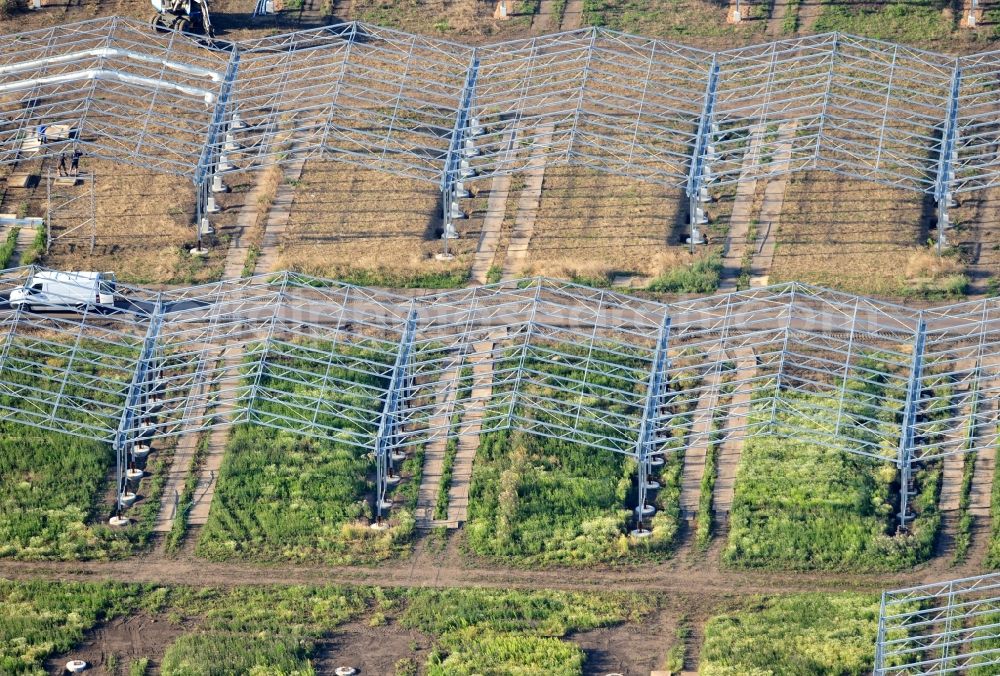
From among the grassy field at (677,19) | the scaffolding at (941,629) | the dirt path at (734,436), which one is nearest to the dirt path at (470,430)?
the dirt path at (734,436)

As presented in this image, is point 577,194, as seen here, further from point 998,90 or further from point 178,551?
point 178,551

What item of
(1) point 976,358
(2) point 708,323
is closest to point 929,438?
(1) point 976,358

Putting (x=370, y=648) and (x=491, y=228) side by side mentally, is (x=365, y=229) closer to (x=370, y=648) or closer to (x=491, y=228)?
(x=491, y=228)

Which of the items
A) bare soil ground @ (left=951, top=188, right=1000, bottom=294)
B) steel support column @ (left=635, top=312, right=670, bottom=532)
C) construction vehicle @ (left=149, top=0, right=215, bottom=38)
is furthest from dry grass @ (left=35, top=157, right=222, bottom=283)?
bare soil ground @ (left=951, top=188, right=1000, bottom=294)

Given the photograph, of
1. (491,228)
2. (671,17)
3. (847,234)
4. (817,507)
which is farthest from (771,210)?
(817,507)

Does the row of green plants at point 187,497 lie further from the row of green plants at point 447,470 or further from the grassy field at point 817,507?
the grassy field at point 817,507

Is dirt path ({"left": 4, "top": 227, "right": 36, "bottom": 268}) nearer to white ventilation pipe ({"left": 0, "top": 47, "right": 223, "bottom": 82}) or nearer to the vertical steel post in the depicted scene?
white ventilation pipe ({"left": 0, "top": 47, "right": 223, "bottom": 82})
